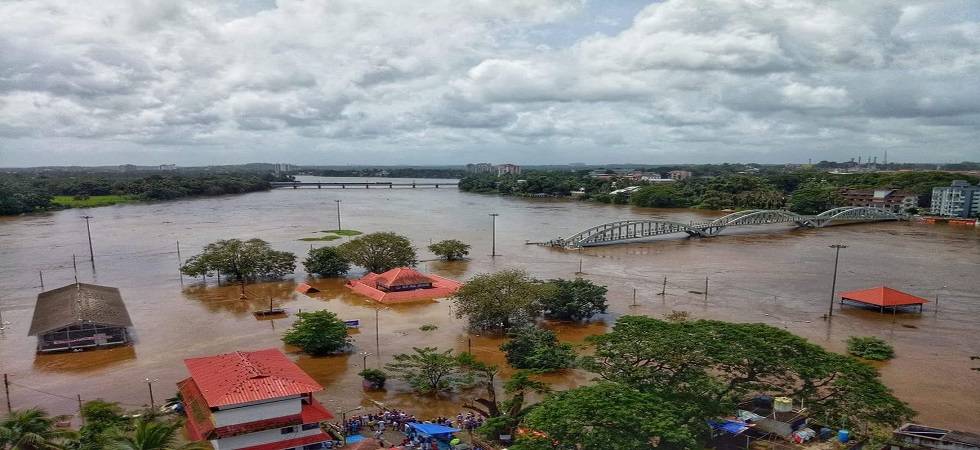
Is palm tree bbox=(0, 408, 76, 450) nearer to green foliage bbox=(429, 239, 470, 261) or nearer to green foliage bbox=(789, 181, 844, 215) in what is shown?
green foliage bbox=(429, 239, 470, 261)

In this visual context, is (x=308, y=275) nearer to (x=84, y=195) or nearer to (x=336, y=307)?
(x=336, y=307)

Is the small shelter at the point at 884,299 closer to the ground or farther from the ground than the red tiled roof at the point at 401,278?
closer to the ground

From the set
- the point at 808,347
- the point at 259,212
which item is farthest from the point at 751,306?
the point at 259,212

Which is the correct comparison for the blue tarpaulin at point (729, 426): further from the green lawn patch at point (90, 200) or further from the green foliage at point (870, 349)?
the green lawn patch at point (90, 200)

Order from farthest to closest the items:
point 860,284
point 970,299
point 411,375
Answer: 1. point 860,284
2. point 970,299
3. point 411,375

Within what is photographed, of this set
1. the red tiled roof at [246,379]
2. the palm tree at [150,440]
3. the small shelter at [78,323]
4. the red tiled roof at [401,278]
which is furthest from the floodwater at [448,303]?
the palm tree at [150,440]

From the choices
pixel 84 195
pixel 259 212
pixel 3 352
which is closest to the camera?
pixel 3 352

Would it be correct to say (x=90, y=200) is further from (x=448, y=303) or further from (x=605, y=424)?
(x=605, y=424)

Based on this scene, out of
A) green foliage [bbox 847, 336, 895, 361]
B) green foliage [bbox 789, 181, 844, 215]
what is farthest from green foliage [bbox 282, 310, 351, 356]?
green foliage [bbox 789, 181, 844, 215]
